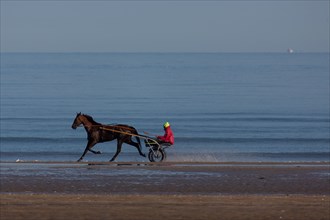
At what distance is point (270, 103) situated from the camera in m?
69.9

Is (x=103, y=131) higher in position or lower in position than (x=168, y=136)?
higher

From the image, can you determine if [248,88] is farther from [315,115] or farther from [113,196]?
[113,196]

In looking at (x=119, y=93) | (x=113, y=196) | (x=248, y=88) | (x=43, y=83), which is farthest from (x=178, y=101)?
(x=113, y=196)

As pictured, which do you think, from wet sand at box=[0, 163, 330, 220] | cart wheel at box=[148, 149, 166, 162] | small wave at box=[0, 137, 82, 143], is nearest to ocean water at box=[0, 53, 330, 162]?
small wave at box=[0, 137, 82, 143]

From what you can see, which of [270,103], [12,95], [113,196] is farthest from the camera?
[12,95]

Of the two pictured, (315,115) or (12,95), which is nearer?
(315,115)

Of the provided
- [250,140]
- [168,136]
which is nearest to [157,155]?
[168,136]

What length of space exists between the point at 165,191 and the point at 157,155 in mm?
7470

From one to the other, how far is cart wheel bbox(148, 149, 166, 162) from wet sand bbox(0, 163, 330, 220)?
105 centimetres

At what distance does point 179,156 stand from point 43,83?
2892 inches

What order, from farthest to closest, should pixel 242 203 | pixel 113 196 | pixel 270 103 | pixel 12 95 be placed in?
pixel 12 95, pixel 270 103, pixel 113 196, pixel 242 203

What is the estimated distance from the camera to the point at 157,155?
27688 millimetres

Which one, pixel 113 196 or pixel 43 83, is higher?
pixel 43 83

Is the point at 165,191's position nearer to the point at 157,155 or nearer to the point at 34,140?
the point at 157,155
